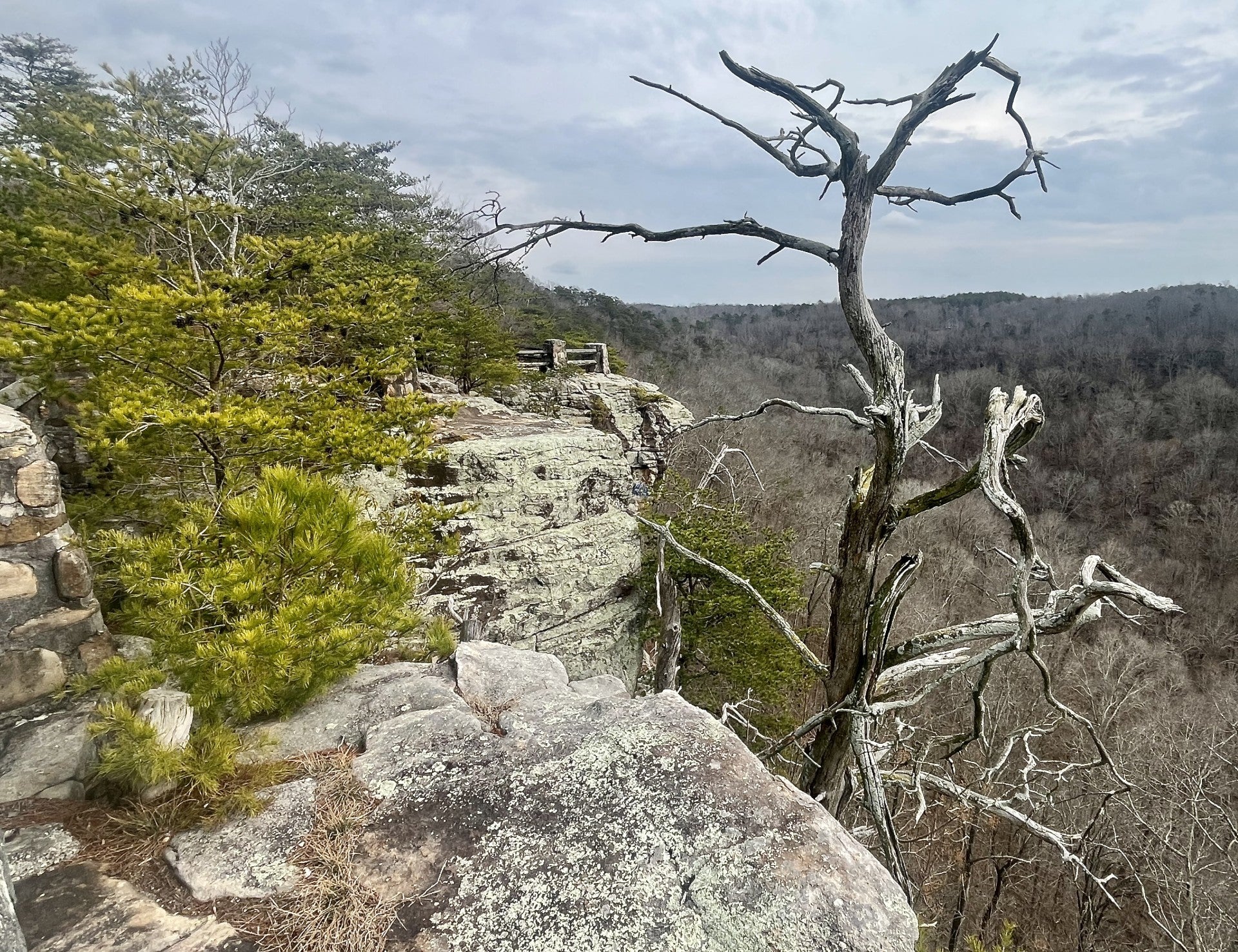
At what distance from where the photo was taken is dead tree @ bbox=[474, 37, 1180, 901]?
2.77m

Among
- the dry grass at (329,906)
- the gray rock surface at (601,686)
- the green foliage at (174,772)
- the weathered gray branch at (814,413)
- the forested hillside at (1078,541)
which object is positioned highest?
the weathered gray branch at (814,413)

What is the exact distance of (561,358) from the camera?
1722cm

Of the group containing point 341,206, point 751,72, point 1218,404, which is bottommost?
point 1218,404

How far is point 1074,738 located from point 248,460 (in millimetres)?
18077

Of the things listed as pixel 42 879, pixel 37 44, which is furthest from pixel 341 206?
pixel 42 879

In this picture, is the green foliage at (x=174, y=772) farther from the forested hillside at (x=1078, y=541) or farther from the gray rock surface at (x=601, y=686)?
the forested hillside at (x=1078, y=541)

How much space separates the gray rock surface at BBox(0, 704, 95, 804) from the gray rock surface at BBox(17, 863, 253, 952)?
69 centimetres

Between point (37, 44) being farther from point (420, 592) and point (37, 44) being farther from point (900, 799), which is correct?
point (900, 799)

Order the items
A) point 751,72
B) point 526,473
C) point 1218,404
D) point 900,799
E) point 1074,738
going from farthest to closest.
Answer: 1. point 1218,404
2. point 1074,738
3. point 900,799
4. point 526,473
5. point 751,72

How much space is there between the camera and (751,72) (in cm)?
299

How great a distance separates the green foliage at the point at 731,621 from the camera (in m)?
11.1

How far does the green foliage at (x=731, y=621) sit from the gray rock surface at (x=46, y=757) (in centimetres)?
859

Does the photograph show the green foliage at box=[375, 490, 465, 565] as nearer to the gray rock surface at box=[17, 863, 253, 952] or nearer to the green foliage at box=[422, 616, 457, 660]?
the green foliage at box=[422, 616, 457, 660]

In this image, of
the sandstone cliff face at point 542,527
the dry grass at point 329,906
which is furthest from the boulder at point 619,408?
the dry grass at point 329,906
